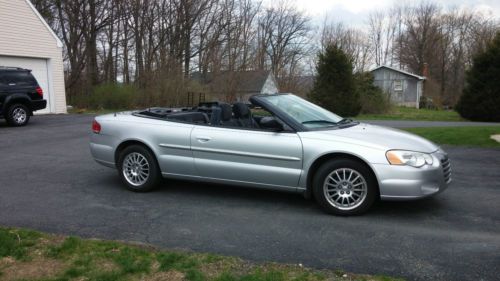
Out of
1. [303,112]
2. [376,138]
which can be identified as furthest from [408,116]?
[376,138]

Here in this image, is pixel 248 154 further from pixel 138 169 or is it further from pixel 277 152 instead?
pixel 138 169

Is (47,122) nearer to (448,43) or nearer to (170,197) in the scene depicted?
(170,197)

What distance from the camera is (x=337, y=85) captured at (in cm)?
2525

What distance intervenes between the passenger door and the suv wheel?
1104 cm

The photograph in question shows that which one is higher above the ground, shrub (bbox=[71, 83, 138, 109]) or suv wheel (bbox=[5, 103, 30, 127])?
shrub (bbox=[71, 83, 138, 109])

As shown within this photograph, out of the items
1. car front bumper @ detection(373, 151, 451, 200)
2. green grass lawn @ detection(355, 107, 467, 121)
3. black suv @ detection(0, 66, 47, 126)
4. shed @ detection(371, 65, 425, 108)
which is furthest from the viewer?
shed @ detection(371, 65, 425, 108)

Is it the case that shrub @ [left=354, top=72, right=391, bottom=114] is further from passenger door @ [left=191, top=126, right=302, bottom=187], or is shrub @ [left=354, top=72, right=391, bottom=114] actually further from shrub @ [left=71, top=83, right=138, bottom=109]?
passenger door @ [left=191, top=126, right=302, bottom=187]

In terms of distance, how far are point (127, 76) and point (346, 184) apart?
102 ft

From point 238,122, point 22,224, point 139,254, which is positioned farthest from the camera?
point 238,122

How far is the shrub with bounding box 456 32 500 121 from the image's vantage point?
23.6 m

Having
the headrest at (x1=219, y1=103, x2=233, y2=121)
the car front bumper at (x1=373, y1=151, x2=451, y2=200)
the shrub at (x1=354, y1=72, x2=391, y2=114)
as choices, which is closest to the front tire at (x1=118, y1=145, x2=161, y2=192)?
the headrest at (x1=219, y1=103, x2=233, y2=121)

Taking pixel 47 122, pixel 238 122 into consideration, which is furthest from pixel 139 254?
pixel 47 122

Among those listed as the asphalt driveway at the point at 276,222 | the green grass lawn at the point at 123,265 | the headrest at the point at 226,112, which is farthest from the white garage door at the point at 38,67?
the green grass lawn at the point at 123,265

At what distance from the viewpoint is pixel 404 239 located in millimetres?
4457
